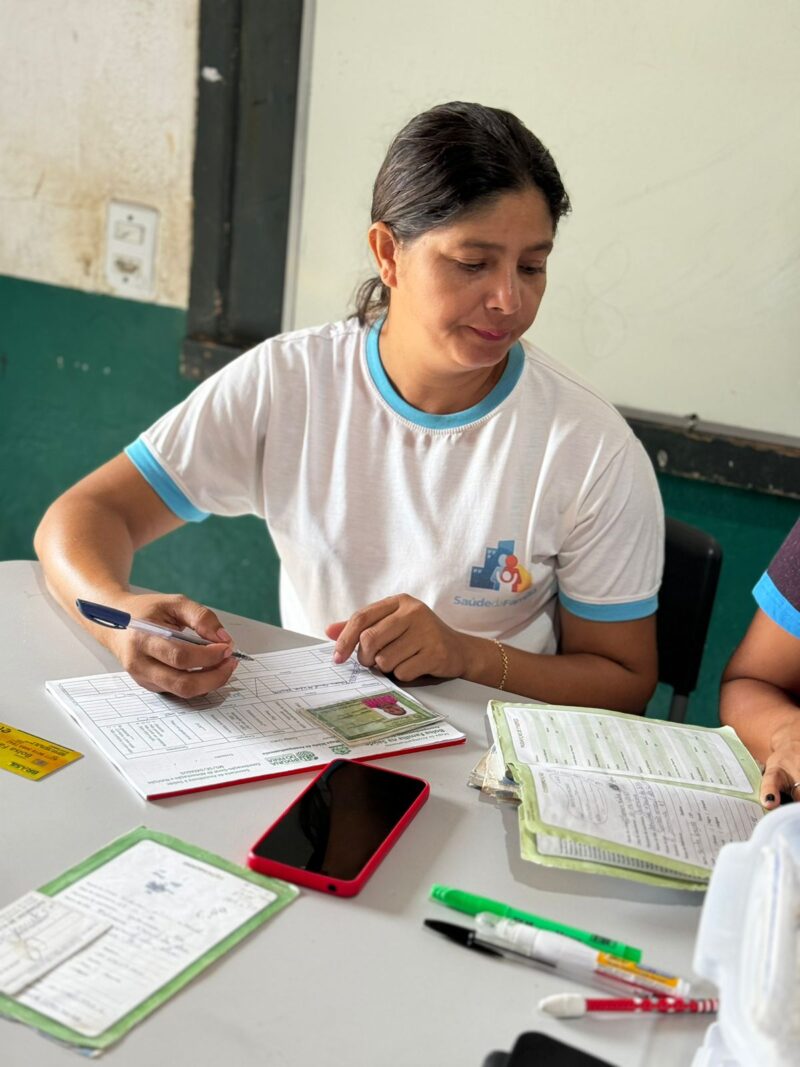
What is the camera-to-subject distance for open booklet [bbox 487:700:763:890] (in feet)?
3.18

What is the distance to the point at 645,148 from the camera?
79.2 inches

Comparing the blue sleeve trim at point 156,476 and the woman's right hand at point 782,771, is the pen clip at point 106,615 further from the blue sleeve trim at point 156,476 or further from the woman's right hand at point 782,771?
the woman's right hand at point 782,771

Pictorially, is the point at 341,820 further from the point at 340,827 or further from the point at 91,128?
the point at 91,128

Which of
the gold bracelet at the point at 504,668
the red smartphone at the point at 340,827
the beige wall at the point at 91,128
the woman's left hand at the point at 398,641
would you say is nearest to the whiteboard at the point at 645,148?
the beige wall at the point at 91,128

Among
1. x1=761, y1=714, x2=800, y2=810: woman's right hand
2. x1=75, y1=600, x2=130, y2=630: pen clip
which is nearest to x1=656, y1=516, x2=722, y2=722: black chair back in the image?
x1=761, y1=714, x2=800, y2=810: woman's right hand

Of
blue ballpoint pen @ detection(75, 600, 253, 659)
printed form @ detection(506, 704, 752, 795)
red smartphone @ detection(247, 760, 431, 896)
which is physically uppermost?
blue ballpoint pen @ detection(75, 600, 253, 659)

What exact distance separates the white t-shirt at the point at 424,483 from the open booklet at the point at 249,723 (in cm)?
31

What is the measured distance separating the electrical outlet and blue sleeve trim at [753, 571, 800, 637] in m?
1.63

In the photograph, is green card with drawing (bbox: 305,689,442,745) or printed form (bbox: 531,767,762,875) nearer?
printed form (bbox: 531,767,762,875)

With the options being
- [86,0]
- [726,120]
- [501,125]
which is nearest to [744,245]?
[726,120]

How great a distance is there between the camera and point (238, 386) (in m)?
1.64

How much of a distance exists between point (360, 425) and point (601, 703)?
0.51 metres

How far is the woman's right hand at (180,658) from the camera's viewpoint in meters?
1.20

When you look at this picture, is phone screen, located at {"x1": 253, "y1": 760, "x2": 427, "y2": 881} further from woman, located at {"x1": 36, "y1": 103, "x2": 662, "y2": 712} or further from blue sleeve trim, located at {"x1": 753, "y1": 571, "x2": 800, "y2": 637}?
blue sleeve trim, located at {"x1": 753, "y1": 571, "x2": 800, "y2": 637}
